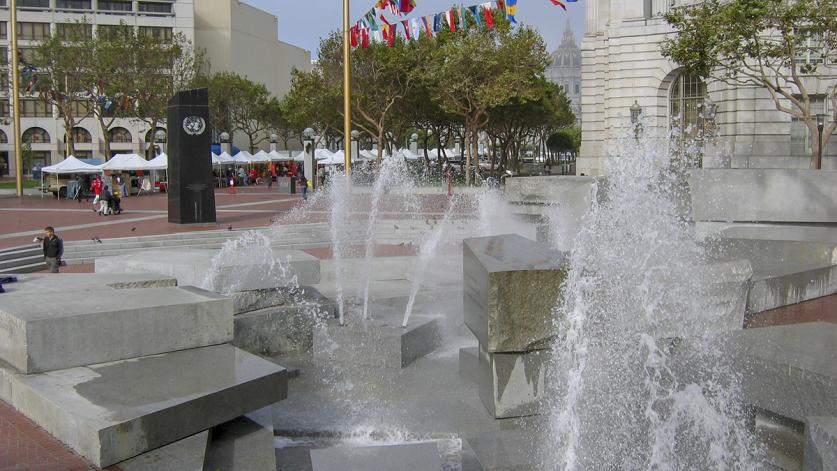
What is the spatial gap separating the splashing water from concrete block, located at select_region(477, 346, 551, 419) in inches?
4.6

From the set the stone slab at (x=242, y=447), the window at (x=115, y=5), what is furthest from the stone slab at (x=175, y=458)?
the window at (x=115, y=5)

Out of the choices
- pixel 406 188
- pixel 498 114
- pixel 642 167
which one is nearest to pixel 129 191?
pixel 406 188

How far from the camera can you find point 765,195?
33.2 ft

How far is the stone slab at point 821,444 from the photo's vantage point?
371 cm

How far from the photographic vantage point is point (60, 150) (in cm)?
7200

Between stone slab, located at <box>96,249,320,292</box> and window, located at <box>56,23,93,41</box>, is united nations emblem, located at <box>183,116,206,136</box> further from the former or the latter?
window, located at <box>56,23,93,41</box>

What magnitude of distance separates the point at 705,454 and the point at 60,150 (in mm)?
76335

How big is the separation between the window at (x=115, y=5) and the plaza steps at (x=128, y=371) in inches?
2910

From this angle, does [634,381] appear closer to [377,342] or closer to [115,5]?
[377,342]

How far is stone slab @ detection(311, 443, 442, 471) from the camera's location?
5051mm

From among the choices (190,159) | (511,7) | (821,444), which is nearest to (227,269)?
(821,444)

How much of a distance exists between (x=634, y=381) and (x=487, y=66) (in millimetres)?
32951

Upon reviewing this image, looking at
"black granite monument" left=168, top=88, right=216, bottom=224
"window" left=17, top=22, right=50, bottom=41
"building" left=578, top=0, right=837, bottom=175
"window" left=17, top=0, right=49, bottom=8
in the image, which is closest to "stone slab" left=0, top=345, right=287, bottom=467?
"black granite monument" left=168, top=88, right=216, bottom=224

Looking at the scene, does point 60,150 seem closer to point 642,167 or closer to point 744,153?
point 744,153
